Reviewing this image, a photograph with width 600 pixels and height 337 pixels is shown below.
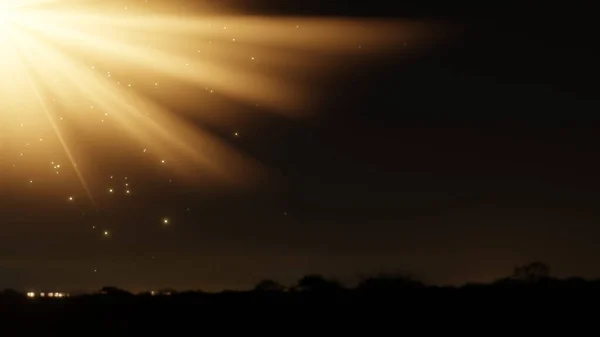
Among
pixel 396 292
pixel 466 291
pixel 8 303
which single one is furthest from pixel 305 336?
pixel 8 303

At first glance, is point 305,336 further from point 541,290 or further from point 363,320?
point 541,290

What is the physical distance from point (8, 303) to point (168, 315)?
197cm

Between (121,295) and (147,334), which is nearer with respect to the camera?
(147,334)

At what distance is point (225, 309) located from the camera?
9445mm

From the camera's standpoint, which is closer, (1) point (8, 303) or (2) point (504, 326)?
(2) point (504, 326)

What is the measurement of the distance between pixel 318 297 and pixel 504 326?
6.84 ft

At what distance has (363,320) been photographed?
9.14 metres

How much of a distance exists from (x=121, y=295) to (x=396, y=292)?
3.29 metres

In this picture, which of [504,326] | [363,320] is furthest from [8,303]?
[504,326]

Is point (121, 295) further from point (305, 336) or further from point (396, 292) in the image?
point (396, 292)

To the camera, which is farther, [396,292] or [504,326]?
[396,292]

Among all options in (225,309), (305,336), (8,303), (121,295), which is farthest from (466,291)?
(8,303)

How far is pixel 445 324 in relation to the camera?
9055mm

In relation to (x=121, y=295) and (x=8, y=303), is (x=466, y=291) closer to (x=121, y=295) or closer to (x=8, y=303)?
(x=121, y=295)
